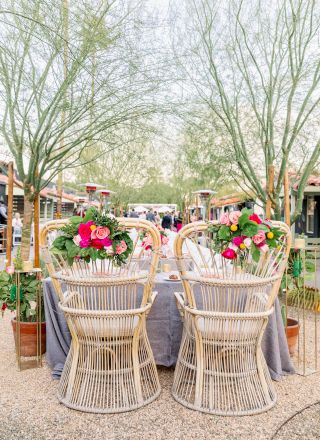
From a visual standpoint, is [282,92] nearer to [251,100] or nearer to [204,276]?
[251,100]

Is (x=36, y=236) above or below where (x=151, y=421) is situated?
above

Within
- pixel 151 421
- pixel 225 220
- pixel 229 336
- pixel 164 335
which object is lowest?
pixel 151 421

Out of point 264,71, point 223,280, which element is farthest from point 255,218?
point 264,71

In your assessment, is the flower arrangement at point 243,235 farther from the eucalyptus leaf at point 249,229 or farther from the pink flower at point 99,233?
the pink flower at point 99,233

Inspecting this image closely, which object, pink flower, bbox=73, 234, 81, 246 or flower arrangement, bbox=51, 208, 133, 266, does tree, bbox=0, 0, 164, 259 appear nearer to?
flower arrangement, bbox=51, 208, 133, 266

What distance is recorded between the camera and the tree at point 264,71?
6609 millimetres

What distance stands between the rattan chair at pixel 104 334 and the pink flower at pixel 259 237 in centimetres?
62

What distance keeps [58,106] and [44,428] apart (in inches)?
149

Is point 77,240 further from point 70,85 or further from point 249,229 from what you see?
point 70,85

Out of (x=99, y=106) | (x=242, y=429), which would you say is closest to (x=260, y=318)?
(x=242, y=429)

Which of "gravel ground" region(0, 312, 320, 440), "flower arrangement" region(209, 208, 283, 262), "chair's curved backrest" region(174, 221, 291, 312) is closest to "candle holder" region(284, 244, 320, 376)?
"gravel ground" region(0, 312, 320, 440)

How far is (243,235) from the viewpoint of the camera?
265 cm

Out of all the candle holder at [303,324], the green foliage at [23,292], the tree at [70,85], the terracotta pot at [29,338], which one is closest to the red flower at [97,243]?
the green foliage at [23,292]

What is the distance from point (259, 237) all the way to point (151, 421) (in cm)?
133
